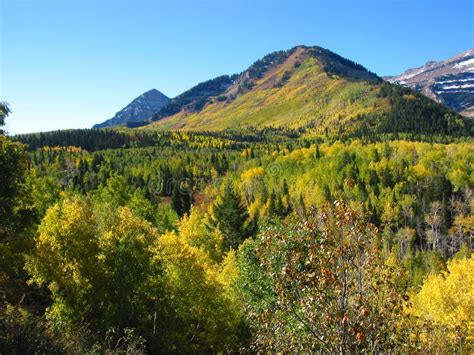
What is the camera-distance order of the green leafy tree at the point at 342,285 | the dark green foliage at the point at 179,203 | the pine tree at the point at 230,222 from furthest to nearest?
the dark green foliage at the point at 179,203 < the pine tree at the point at 230,222 < the green leafy tree at the point at 342,285

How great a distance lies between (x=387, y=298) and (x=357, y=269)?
933mm

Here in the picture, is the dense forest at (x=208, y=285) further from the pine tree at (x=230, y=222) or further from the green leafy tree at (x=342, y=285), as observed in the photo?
the pine tree at (x=230, y=222)

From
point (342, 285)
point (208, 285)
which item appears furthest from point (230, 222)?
point (342, 285)

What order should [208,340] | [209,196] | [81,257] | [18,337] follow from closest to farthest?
[18,337] → [81,257] → [208,340] → [209,196]

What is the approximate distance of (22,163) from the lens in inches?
979

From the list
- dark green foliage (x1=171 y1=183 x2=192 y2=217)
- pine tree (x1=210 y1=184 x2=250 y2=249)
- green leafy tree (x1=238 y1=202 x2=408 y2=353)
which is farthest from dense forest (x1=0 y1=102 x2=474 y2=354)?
dark green foliage (x1=171 y1=183 x2=192 y2=217)

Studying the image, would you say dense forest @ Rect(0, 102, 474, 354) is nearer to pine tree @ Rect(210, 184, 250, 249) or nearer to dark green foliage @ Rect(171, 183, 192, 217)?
pine tree @ Rect(210, 184, 250, 249)

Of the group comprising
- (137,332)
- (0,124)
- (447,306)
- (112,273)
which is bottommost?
(447,306)

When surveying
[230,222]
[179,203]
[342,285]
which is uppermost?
[342,285]

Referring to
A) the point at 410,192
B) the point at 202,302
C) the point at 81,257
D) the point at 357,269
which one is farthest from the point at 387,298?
the point at 410,192

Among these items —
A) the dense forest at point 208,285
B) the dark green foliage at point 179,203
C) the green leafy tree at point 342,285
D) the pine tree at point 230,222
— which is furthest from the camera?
the dark green foliage at point 179,203

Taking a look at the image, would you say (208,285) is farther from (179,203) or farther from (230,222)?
(179,203)

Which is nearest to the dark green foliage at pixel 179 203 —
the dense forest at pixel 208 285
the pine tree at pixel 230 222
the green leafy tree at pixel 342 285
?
the dense forest at pixel 208 285

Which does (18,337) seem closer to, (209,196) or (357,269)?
(357,269)
